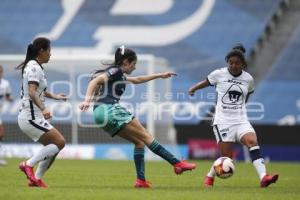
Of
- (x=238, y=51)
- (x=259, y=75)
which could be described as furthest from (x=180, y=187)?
(x=259, y=75)

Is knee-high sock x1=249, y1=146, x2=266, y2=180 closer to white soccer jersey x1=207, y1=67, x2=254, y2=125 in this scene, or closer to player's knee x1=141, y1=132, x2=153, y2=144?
white soccer jersey x1=207, y1=67, x2=254, y2=125

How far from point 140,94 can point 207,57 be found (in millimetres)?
5522

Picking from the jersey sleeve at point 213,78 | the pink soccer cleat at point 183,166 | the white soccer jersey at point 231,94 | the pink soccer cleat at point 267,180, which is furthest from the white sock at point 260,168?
the jersey sleeve at point 213,78

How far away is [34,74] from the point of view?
39.4 ft

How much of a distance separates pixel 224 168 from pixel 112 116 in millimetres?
1755

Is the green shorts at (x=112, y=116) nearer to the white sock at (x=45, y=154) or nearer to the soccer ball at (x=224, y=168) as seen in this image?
the white sock at (x=45, y=154)

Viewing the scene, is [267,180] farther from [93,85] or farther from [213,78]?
[93,85]

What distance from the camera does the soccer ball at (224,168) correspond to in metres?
12.4

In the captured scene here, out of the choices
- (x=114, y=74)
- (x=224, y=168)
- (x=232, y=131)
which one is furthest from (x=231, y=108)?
(x=114, y=74)

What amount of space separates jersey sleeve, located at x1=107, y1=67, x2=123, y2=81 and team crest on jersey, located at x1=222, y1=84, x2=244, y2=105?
1.78 meters

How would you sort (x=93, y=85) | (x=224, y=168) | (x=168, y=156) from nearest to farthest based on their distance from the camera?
(x=93, y=85), (x=168, y=156), (x=224, y=168)

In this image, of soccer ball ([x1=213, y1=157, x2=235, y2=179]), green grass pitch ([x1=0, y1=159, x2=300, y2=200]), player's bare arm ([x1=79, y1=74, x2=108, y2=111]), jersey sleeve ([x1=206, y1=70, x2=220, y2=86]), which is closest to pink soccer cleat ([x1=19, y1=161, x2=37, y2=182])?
green grass pitch ([x1=0, y1=159, x2=300, y2=200])

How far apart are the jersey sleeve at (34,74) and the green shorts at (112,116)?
2.95 ft

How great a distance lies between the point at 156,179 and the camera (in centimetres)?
1477
